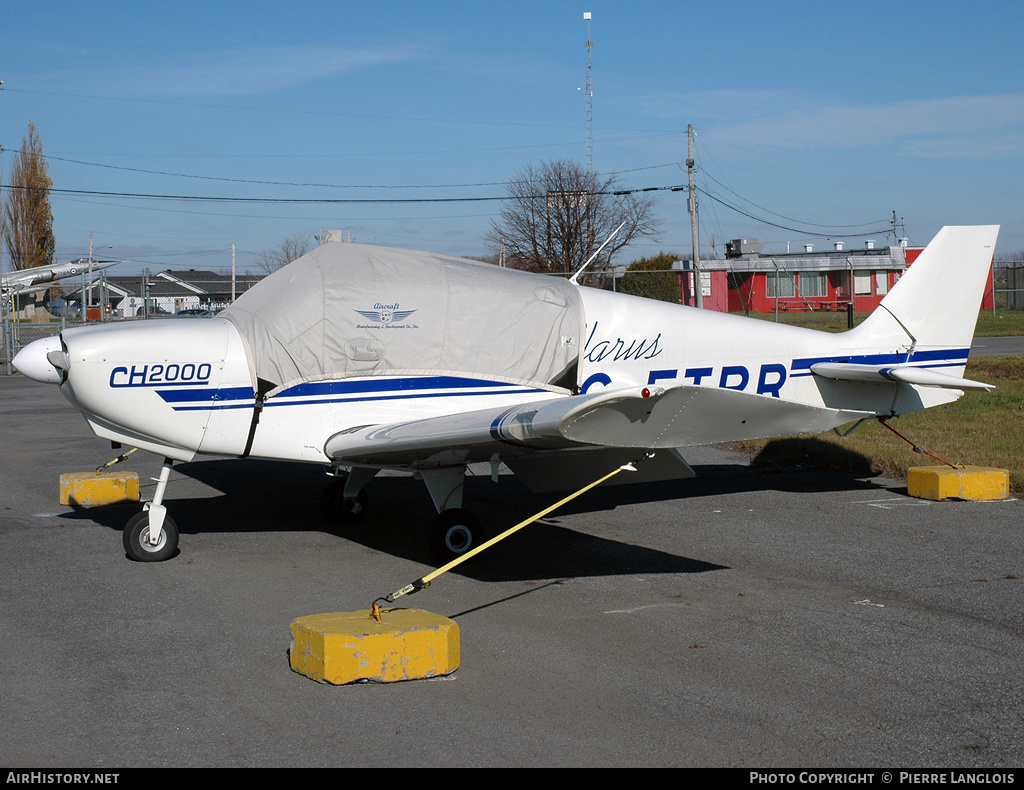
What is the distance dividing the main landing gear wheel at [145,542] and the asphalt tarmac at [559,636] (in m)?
0.15

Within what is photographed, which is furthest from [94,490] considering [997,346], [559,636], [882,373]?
[997,346]

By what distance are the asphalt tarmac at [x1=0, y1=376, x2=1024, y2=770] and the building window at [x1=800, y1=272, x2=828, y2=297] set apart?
140 feet

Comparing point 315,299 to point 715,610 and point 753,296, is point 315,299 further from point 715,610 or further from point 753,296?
point 753,296

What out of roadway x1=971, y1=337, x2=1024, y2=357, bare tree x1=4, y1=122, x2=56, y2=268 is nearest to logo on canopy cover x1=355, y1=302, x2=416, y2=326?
roadway x1=971, y1=337, x2=1024, y2=357

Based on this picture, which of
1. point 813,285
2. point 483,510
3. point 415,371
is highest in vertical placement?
point 813,285

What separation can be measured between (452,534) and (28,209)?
66.6m

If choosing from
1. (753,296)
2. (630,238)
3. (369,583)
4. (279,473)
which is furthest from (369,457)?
(753,296)

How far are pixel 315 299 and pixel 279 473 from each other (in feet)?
14.8

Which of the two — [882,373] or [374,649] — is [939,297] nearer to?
[882,373]

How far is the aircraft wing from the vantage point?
4930 mm

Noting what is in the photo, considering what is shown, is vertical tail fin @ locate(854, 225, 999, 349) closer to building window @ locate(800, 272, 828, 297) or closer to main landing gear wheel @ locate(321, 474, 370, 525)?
main landing gear wheel @ locate(321, 474, 370, 525)

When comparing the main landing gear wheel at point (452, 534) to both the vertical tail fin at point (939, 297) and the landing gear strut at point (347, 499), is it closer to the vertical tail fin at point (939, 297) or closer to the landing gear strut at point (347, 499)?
the landing gear strut at point (347, 499)

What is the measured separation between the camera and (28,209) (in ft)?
210

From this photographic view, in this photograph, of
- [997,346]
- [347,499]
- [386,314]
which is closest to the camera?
[386,314]
